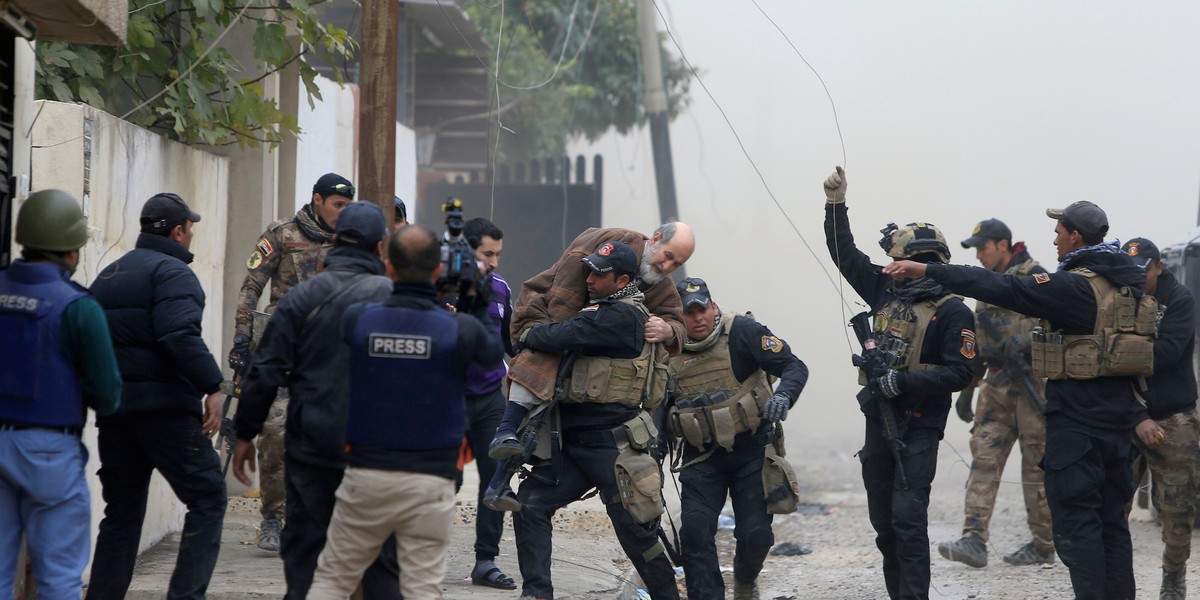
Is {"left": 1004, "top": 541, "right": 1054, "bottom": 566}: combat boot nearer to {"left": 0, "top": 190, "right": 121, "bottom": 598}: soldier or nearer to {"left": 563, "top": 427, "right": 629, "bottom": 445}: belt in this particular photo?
{"left": 563, "top": 427, "right": 629, "bottom": 445}: belt

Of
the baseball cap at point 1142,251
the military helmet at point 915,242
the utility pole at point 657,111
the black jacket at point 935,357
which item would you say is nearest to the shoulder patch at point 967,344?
the black jacket at point 935,357

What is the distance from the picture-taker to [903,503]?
19.7 feet

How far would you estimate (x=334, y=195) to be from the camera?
6094mm

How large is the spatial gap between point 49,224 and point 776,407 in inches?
127

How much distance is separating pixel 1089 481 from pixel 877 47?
15.0 metres

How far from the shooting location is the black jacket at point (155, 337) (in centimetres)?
463

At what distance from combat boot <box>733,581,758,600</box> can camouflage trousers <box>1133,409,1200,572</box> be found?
2101 millimetres

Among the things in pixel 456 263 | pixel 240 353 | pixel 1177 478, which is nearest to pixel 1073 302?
pixel 1177 478

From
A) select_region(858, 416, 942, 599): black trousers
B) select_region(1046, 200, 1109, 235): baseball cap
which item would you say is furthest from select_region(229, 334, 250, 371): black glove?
select_region(1046, 200, 1109, 235): baseball cap

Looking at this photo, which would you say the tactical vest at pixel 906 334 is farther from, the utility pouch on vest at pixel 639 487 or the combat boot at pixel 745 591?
the utility pouch on vest at pixel 639 487

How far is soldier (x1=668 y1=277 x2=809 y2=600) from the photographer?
6078 mm

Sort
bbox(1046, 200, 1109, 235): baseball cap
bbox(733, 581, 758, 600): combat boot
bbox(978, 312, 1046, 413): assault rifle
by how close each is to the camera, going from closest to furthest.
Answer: bbox(1046, 200, 1109, 235): baseball cap < bbox(733, 581, 758, 600): combat boot < bbox(978, 312, 1046, 413): assault rifle

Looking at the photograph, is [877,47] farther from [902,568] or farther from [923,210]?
[902,568]

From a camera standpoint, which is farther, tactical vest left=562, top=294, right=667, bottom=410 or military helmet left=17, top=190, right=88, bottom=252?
tactical vest left=562, top=294, right=667, bottom=410
